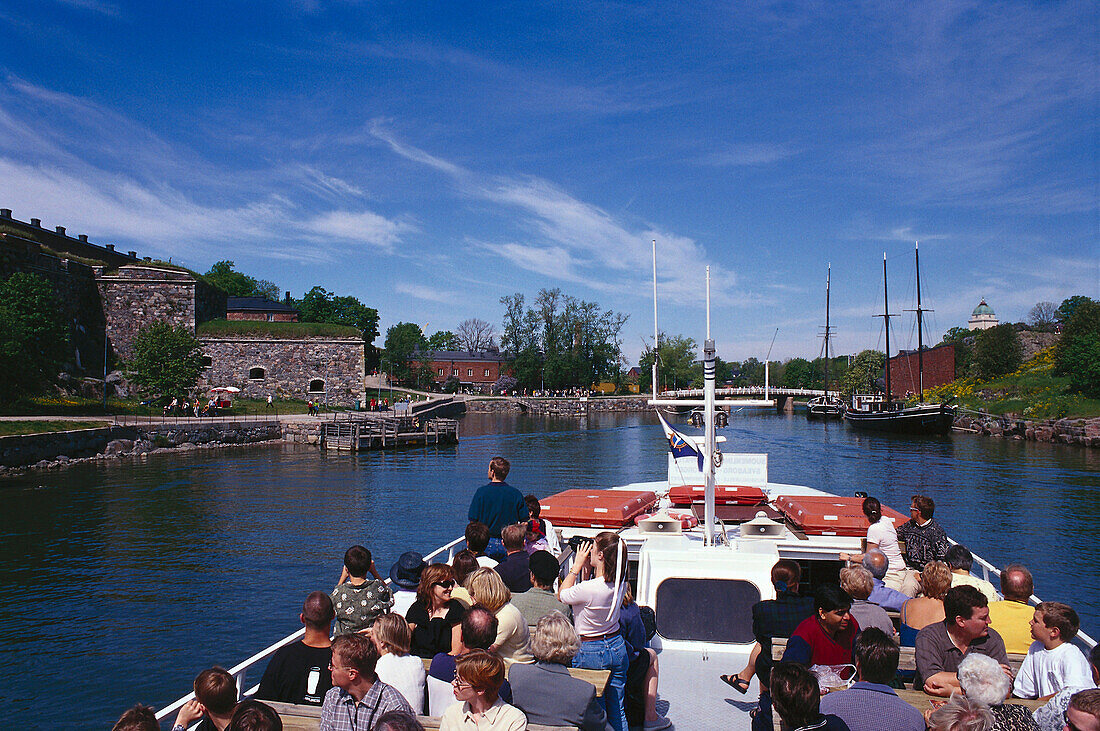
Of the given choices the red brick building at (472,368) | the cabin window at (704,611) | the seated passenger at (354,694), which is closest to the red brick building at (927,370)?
the red brick building at (472,368)

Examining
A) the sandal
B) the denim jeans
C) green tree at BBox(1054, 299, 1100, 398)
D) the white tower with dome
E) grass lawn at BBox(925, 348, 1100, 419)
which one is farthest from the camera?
the white tower with dome

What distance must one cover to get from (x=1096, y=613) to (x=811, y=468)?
76.0 ft

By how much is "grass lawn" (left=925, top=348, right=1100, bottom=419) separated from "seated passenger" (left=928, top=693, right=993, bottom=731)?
5324 cm

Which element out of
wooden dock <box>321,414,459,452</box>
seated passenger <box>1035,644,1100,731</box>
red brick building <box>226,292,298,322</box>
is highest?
red brick building <box>226,292,298,322</box>

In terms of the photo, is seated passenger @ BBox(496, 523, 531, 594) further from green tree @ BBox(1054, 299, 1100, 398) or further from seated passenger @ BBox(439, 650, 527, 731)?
green tree @ BBox(1054, 299, 1100, 398)

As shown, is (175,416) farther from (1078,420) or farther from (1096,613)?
(1078,420)

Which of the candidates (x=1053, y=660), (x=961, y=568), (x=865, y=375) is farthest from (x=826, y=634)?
(x=865, y=375)

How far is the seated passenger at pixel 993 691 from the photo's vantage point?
3.31 m

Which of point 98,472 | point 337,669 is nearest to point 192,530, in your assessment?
point 98,472

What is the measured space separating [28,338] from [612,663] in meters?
43.3

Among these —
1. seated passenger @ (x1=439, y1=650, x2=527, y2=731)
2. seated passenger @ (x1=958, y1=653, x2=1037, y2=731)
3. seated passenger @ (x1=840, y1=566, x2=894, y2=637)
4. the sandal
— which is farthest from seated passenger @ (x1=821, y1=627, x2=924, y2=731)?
the sandal

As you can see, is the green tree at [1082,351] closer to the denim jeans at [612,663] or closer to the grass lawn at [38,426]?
the denim jeans at [612,663]

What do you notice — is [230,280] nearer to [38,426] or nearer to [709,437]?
[38,426]

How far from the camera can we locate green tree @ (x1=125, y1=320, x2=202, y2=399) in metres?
45.8
